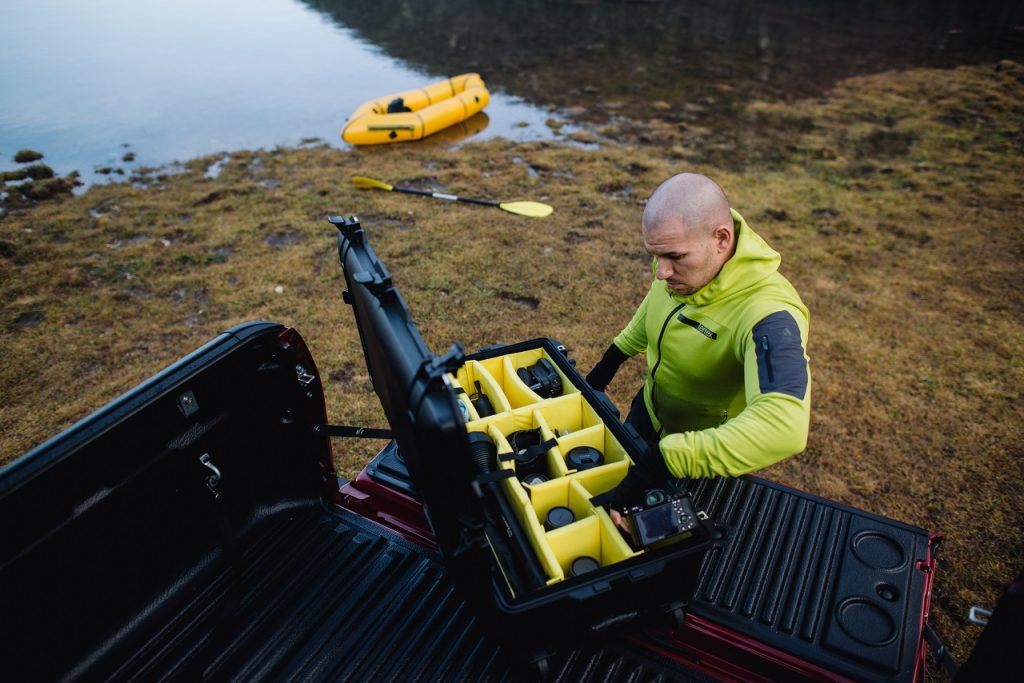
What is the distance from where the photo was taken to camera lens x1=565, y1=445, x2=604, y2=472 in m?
2.37

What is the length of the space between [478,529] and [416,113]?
1014 centimetres

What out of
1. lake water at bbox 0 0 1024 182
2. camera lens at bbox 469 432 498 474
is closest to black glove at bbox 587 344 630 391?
camera lens at bbox 469 432 498 474

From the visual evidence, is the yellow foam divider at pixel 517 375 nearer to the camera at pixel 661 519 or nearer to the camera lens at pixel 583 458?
the camera lens at pixel 583 458

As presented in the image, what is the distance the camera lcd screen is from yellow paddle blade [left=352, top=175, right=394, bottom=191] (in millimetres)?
7286

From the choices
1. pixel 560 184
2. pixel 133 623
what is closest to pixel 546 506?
pixel 133 623

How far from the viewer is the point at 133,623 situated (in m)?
2.30

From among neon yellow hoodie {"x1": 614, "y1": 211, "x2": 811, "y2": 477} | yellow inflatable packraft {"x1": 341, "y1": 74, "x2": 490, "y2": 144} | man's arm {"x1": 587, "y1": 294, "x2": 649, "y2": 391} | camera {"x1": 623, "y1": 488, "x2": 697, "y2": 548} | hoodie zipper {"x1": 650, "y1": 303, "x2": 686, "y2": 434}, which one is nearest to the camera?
camera {"x1": 623, "y1": 488, "x2": 697, "y2": 548}

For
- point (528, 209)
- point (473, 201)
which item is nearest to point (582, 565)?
point (528, 209)

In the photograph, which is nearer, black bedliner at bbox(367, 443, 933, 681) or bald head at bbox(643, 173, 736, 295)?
Result: black bedliner at bbox(367, 443, 933, 681)

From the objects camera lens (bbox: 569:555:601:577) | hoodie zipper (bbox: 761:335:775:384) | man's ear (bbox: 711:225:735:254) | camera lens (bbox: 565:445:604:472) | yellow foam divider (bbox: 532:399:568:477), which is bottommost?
camera lens (bbox: 569:555:601:577)

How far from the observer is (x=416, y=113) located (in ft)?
34.1

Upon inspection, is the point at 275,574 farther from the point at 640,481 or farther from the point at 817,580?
the point at 817,580

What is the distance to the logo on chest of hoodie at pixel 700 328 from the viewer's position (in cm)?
247

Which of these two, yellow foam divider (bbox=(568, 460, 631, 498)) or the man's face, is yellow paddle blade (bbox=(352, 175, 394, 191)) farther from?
yellow foam divider (bbox=(568, 460, 631, 498))
